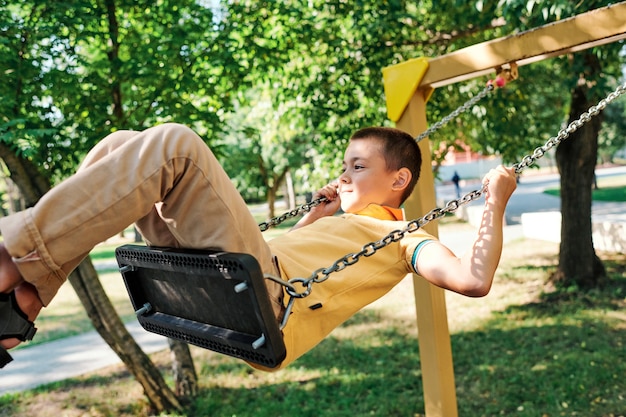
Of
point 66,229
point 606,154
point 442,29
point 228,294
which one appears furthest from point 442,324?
point 606,154

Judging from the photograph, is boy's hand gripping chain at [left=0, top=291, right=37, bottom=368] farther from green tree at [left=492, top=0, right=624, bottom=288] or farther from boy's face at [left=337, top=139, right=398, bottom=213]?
green tree at [left=492, top=0, right=624, bottom=288]

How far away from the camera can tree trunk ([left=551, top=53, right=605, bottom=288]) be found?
23.9ft

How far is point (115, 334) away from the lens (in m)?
4.70

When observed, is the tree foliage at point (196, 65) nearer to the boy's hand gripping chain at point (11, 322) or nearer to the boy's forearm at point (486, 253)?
the boy's hand gripping chain at point (11, 322)

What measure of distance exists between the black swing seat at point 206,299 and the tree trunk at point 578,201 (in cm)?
625

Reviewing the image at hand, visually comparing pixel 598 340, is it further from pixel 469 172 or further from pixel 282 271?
pixel 469 172

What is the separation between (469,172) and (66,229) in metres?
44.4

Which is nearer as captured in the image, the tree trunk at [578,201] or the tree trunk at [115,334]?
the tree trunk at [115,334]

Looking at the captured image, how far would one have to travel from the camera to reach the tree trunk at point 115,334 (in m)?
4.57

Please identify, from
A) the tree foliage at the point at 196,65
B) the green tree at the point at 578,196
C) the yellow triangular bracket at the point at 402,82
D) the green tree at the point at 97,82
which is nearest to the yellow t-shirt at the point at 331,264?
the yellow triangular bracket at the point at 402,82

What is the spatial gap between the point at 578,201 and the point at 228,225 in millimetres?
6485

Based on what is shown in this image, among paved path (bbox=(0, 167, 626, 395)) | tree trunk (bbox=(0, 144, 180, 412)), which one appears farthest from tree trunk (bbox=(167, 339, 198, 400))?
paved path (bbox=(0, 167, 626, 395))

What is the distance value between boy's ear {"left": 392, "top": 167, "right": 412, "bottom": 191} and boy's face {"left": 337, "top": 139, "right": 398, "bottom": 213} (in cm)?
2

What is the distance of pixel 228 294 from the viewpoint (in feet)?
6.06
